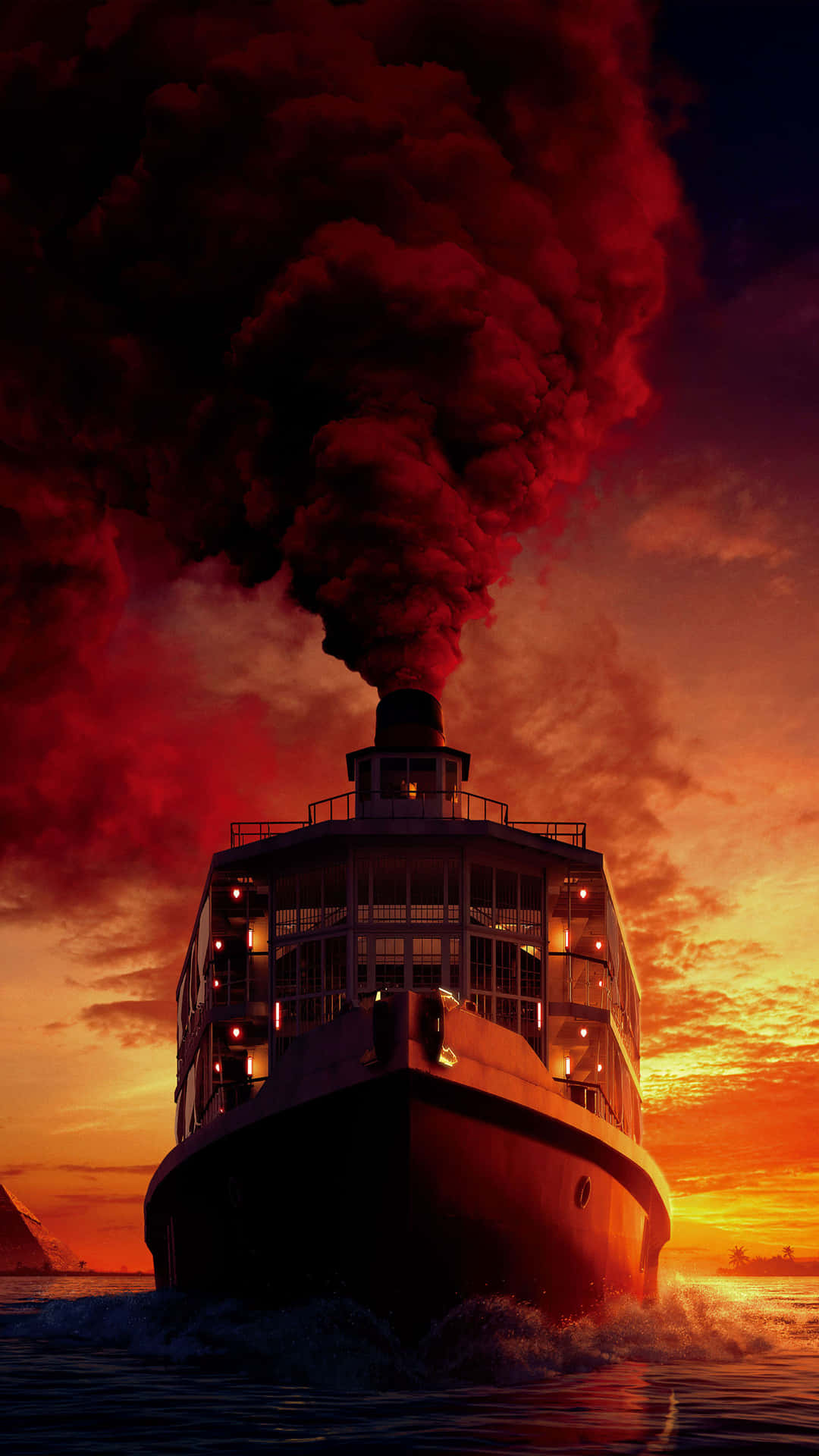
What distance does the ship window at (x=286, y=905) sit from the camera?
1311 inches

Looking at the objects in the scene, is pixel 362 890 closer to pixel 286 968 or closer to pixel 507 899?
pixel 286 968

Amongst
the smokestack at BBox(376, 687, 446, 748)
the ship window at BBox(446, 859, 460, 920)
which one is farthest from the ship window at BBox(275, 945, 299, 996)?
the smokestack at BBox(376, 687, 446, 748)

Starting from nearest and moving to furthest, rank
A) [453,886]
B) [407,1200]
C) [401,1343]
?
[401,1343], [407,1200], [453,886]

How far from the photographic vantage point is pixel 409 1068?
21453mm

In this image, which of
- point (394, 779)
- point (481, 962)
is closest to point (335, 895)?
point (481, 962)

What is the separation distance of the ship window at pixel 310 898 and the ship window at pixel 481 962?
3.98 m

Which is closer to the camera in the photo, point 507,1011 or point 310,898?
point 507,1011

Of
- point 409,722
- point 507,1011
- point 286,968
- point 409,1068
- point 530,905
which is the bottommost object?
point 409,1068

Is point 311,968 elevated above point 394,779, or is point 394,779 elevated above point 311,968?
point 394,779

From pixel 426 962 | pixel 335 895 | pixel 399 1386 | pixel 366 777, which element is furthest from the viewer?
pixel 366 777

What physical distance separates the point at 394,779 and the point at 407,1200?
1656 cm

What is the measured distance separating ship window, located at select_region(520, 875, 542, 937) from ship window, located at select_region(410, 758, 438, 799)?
4230 millimetres

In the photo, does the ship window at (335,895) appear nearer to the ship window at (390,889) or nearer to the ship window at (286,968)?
the ship window at (390,889)

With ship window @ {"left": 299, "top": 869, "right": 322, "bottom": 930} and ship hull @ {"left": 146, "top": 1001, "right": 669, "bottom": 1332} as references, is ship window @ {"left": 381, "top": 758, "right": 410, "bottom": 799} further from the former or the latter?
ship hull @ {"left": 146, "top": 1001, "right": 669, "bottom": 1332}
